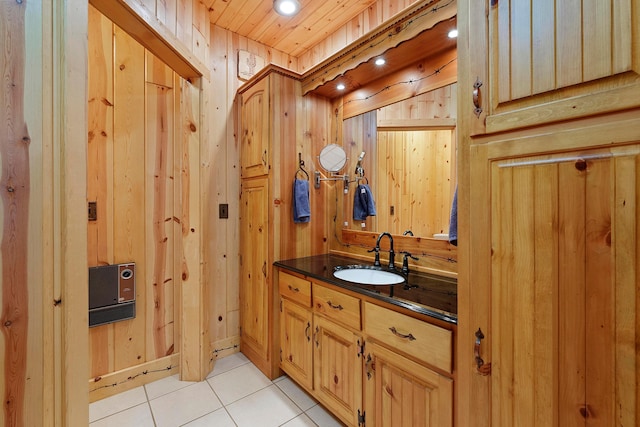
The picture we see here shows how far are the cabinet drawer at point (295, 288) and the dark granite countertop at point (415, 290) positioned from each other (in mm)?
66

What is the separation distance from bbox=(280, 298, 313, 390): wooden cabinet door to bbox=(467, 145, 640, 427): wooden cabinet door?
1040 mm

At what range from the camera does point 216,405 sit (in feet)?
5.69

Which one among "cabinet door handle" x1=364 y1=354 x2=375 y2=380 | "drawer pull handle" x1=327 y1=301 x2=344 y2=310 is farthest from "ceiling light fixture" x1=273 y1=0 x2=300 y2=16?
"cabinet door handle" x1=364 y1=354 x2=375 y2=380

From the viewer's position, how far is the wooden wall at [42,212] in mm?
780

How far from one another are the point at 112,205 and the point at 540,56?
2.34 meters

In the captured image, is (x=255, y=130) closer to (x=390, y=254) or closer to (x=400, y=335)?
(x=390, y=254)

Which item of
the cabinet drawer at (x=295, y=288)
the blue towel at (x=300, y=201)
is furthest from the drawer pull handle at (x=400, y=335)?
the blue towel at (x=300, y=201)

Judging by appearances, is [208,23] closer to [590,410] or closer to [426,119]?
[426,119]

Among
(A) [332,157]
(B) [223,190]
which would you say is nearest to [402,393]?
(A) [332,157]

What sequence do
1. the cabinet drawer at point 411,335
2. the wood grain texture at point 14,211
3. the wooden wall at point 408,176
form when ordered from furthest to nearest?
1. the wooden wall at point 408,176
2. the cabinet drawer at point 411,335
3. the wood grain texture at point 14,211

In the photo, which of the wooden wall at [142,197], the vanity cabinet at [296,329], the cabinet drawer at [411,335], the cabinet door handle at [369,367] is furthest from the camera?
the wooden wall at [142,197]

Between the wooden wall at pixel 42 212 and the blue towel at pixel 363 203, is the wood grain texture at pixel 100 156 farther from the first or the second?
the blue towel at pixel 363 203

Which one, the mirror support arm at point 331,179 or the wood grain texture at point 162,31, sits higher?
the wood grain texture at point 162,31

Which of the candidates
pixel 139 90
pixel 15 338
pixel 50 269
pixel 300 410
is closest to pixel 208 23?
pixel 139 90
